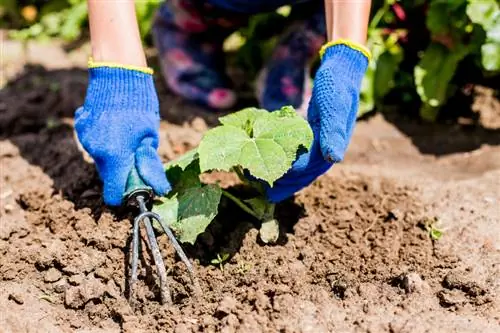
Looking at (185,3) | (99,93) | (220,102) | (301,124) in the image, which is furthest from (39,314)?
(185,3)

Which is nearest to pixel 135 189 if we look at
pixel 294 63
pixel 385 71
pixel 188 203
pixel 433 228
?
pixel 188 203

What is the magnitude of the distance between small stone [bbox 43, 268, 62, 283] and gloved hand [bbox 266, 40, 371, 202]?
626 mm

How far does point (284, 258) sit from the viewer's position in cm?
215

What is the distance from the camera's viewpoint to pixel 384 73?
3.07m

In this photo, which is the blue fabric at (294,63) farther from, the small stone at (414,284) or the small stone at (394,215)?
the small stone at (414,284)

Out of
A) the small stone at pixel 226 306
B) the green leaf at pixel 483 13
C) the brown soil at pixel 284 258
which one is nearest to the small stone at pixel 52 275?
the brown soil at pixel 284 258

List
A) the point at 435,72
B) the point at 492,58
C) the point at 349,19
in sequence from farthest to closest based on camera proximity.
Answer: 1. the point at 435,72
2. the point at 492,58
3. the point at 349,19

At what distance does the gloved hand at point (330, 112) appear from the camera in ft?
6.70

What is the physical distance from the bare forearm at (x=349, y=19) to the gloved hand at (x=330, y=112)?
0.03m

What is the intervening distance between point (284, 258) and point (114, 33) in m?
0.81

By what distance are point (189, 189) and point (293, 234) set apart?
345 millimetres

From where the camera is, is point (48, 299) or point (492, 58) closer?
point (48, 299)

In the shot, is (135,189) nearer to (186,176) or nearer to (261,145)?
(186,176)

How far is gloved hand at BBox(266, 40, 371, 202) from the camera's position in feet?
6.70
